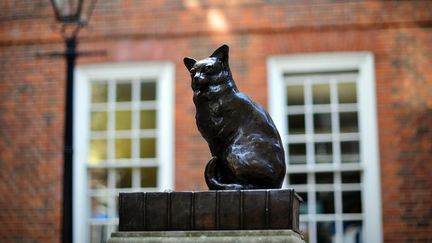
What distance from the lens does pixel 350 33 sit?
9.98 m

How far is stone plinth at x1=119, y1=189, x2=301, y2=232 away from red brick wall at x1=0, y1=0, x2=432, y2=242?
20.0 ft

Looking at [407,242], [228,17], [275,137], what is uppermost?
[228,17]

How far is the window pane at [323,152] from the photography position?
991 centimetres

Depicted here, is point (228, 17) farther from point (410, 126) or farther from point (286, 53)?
point (410, 126)

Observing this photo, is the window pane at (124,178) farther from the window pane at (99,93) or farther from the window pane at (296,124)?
the window pane at (296,124)

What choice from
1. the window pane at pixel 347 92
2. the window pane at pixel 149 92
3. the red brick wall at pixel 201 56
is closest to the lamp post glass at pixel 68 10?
the red brick wall at pixel 201 56

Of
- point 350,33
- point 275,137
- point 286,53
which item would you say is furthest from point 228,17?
point 275,137

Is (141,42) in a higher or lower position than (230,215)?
higher

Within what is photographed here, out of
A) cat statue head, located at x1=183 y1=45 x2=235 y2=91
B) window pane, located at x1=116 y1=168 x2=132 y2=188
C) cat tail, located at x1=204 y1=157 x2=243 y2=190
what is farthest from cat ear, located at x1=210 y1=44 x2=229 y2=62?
window pane, located at x1=116 y1=168 x2=132 y2=188

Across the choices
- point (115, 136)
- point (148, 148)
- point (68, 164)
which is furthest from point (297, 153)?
point (68, 164)

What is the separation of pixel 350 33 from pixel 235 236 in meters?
6.86

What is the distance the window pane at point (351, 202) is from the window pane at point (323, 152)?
1.69ft

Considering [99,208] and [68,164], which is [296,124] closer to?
[99,208]

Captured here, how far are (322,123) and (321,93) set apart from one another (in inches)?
16.3
